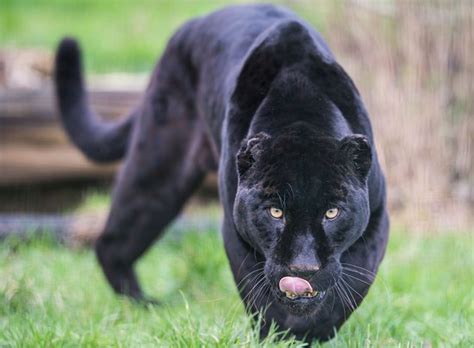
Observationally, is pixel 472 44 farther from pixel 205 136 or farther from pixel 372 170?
pixel 372 170

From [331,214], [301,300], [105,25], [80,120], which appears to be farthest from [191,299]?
[105,25]

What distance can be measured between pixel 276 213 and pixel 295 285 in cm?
24

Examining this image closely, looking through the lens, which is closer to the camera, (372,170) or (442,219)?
(372,170)

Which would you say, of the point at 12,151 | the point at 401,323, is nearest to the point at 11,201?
the point at 12,151

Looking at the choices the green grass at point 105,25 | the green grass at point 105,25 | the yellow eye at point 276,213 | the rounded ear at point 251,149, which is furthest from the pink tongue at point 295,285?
the green grass at point 105,25

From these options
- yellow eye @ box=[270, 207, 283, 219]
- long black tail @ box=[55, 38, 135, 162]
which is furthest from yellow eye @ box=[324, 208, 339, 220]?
long black tail @ box=[55, 38, 135, 162]

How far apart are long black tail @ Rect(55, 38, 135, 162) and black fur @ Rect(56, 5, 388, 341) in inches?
12.0

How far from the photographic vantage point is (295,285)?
2.88m

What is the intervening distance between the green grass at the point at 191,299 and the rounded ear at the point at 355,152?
61cm

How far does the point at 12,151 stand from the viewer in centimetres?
666

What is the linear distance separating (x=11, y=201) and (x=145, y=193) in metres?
2.94

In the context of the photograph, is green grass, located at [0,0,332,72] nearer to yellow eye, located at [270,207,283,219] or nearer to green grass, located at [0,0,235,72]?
green grass, located at [0,0,235,72]

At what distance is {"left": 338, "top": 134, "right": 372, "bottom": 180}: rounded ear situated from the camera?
298 centimetres

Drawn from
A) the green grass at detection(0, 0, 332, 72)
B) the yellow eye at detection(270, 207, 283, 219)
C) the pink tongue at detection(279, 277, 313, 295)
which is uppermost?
the yellow eye at detection(270, 207, 283, 219)
